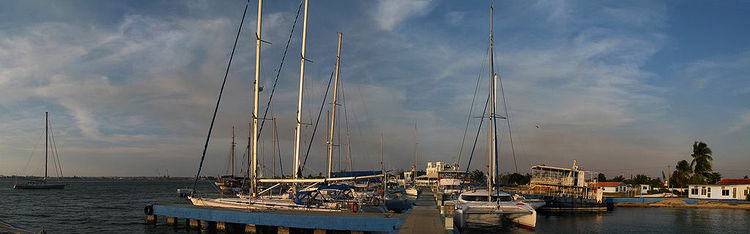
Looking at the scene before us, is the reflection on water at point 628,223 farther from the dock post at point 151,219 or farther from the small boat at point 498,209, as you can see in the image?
the dock post at point 151,219

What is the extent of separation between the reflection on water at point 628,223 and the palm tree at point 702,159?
33.2 m

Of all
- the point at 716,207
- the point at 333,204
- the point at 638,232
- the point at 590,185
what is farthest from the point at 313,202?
the point at 716,207

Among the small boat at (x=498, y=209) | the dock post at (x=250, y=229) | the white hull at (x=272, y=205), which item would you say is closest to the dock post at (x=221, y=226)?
the white hull at (x=272, y=205)

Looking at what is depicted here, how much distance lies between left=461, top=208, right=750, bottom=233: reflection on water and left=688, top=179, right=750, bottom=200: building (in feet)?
52.1

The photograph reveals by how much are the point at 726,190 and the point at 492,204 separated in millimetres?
54374

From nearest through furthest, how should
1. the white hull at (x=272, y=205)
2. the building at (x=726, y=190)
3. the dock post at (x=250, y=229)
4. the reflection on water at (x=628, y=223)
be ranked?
the white hull at (x=272, y=205) < the dock post at (x=250, y=229) < the reflection on water at (x=628, y=223) < the building at (x=726, y=190)

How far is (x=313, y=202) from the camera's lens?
33500mm

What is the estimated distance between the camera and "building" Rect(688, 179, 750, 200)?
68444 millimetres

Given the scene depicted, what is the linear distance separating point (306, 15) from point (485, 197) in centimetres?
1865

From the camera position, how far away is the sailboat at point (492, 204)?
3182cm

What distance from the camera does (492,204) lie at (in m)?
32.8

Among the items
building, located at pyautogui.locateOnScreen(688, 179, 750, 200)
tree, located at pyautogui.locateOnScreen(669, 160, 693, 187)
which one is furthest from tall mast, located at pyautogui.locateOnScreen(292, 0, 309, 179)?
tree, located at pyautogui.locateOnScreen(669, 160, 693, 187)

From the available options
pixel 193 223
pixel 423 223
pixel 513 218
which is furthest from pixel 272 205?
pixel 513 218

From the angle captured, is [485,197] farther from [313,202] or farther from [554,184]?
[554,184]
